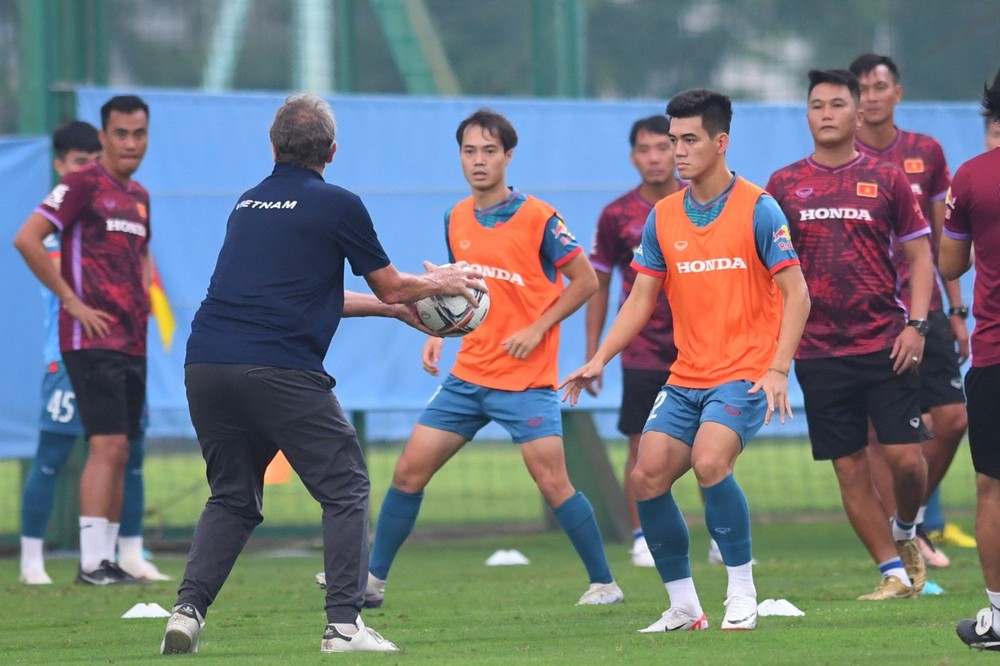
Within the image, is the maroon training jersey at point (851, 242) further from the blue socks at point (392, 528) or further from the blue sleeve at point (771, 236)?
the blue socks at point (392, 528)

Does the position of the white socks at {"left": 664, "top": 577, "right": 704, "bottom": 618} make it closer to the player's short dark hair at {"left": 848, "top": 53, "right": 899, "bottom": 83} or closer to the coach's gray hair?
the coach's gray hair

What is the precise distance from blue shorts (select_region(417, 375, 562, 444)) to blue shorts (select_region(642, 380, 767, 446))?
131 cm

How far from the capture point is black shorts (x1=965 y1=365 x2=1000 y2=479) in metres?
5.47

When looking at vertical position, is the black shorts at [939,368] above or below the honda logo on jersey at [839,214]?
below

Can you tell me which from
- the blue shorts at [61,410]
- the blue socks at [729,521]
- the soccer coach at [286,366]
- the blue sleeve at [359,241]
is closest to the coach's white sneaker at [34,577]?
the blue shorts at [61,410]

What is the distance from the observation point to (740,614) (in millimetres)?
5996

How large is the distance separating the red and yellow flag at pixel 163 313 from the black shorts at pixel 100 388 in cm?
187

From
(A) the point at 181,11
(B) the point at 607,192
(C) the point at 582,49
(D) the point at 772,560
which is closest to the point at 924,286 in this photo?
(D) the point at 772,560

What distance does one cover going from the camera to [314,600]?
788 cm

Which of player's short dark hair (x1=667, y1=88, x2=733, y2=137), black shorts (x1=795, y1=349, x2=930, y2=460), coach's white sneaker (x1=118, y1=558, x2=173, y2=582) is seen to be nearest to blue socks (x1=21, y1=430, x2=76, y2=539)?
coach's white sneaker (x1=118, y1=558, x2=173, y2=582)

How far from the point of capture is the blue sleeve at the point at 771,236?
19.9 feet

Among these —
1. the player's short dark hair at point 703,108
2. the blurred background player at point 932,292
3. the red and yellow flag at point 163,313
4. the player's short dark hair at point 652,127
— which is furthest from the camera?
the red and yellow flag at point 163,313

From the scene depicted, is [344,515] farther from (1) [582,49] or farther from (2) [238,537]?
(1) [582,49]

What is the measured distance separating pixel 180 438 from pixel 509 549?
2488 millimetres
